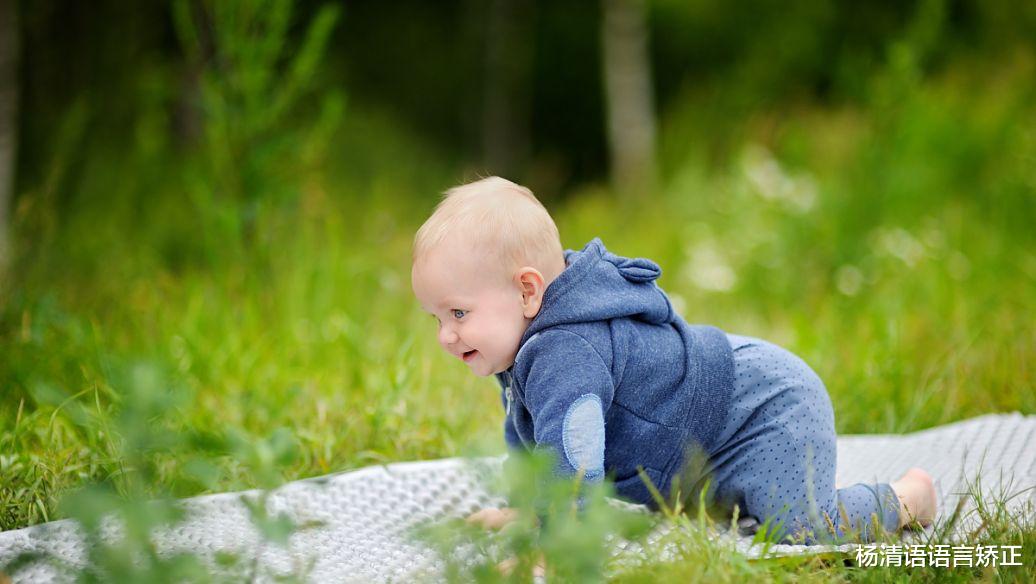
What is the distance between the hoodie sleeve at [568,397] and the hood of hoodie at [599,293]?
0.04m

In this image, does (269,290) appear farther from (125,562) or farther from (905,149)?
(905,149)

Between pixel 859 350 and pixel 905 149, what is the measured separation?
5.62 feet

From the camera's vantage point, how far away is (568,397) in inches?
65.6

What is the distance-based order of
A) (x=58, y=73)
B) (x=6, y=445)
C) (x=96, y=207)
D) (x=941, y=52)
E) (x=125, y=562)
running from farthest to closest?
(x=941, y=52), (x=58, y=73), (x=96, y=207), (x=6, y=445), (x=125, y=562)

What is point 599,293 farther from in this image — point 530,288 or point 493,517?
point 493,517

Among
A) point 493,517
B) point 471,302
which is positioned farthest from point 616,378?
point 493,517

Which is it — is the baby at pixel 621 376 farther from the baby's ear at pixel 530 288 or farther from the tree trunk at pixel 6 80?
the tree trunk at pixel 6 80

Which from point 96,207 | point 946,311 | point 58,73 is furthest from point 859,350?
point 58,73

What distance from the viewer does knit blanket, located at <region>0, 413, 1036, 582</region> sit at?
170 centimetres

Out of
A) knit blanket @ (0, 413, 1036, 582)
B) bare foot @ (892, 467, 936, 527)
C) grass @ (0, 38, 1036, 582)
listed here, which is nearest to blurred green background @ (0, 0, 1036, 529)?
grass @ (0, 38, 1036, 582)

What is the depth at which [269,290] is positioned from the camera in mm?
3219

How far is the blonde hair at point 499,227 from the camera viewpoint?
172 cm

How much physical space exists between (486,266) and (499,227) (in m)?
0.08

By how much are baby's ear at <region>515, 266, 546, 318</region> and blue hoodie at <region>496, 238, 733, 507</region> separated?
15 mm
